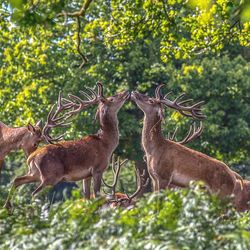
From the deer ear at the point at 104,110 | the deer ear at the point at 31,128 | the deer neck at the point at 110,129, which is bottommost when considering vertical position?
the deer ear at the point at 31,128

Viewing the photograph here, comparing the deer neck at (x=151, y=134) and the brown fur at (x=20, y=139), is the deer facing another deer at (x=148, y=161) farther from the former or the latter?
the brown fur at (x=20, y=139)

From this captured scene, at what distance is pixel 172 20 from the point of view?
16062mm

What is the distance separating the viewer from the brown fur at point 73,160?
46.5 feet

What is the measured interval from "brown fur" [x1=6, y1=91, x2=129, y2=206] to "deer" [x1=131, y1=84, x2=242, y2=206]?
1.99ft

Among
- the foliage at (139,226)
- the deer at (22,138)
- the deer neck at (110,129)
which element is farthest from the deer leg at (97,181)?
the foliage at (139,226)

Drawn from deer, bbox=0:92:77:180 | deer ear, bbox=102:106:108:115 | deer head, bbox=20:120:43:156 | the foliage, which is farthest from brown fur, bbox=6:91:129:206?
the foliage

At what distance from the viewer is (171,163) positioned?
13.9m

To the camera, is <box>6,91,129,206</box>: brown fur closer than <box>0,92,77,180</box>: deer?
Yes

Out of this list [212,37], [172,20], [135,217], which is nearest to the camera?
[135,217]

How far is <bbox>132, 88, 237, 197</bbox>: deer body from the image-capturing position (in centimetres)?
1391

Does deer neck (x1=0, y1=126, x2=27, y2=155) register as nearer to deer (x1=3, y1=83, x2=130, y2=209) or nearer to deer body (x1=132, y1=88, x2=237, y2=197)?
deer (x1=3, y1=83, x2=130, y2=209)

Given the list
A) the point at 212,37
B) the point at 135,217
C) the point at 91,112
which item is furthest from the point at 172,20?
the point at 91,112

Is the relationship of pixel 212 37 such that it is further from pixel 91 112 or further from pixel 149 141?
pixel 91 112

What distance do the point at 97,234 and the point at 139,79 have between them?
24.9 m
